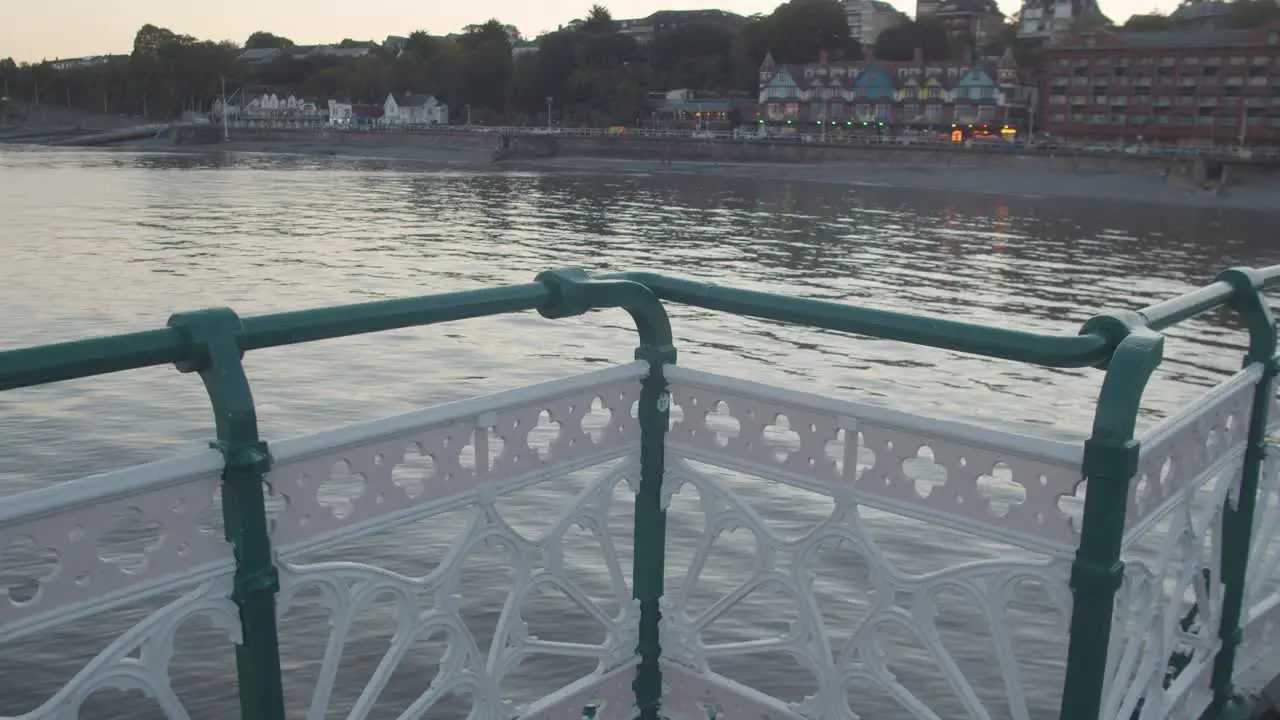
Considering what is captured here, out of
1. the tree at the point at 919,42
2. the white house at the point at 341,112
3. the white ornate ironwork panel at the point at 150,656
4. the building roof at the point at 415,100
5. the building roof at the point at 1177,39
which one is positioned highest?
the tree at the point at 919,42

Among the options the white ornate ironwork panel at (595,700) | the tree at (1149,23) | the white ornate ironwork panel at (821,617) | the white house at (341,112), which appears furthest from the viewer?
the white house at (341,112)

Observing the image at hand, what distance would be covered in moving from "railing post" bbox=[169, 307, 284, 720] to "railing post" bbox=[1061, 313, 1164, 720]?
183 cm

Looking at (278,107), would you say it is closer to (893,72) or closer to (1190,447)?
(893,72)

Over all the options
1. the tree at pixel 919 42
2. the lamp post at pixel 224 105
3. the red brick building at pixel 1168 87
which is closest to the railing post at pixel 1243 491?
the red brick building at pixel 1168 87

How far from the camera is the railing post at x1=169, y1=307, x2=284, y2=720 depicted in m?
2.34

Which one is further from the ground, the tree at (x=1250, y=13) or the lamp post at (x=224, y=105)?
the tree at (x=1250, y=13)

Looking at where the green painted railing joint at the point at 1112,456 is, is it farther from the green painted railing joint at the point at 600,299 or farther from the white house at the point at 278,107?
the white house at the point at 278,107

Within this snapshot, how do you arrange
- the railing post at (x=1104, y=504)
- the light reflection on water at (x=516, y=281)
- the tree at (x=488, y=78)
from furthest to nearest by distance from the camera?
1. the tree at (x=488, y=78)
2. the light reflection on water at (x=516, y=281)
3. the railing post at (x=1104, y=504)

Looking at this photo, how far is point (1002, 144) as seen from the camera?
81.8 meters

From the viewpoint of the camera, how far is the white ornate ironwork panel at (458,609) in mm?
2688

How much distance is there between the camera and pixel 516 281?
104 feet

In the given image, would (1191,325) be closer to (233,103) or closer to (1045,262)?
(1045,262)

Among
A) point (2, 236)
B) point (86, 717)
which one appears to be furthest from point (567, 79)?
point (86, 717)

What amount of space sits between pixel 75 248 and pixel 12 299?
10.5m
